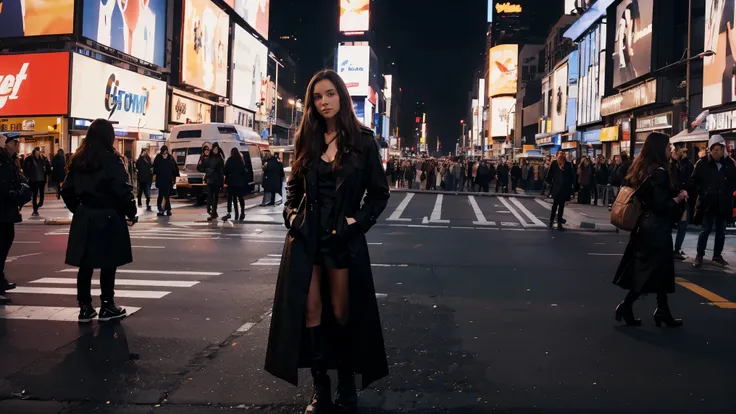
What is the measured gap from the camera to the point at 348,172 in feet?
13.1

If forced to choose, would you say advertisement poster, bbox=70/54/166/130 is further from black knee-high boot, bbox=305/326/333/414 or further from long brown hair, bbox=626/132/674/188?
black knee-high boot, bbox=305/326/333/414

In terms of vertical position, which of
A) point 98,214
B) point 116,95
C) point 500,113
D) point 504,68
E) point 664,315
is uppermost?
point 504,68

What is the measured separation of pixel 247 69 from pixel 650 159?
227 ft

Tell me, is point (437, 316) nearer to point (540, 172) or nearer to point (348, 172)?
point (348, 172)

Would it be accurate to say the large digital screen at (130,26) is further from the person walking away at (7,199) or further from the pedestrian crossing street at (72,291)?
the person walking away at (7,199)

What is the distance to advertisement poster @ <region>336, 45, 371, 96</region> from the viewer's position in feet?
452

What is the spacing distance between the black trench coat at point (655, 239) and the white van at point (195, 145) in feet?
65.4

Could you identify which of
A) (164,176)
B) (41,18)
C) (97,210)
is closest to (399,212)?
(164,176)

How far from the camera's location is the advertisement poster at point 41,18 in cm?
3712

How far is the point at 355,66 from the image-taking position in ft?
457

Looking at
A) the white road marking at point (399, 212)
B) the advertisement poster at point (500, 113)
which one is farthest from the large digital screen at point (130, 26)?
the advertisement poster at point (500, 113)

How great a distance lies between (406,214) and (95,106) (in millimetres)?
24360

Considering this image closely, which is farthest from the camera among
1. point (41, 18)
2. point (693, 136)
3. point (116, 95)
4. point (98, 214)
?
point (116, 95)

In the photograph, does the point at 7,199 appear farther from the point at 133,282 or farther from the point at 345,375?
the point at 345,375
